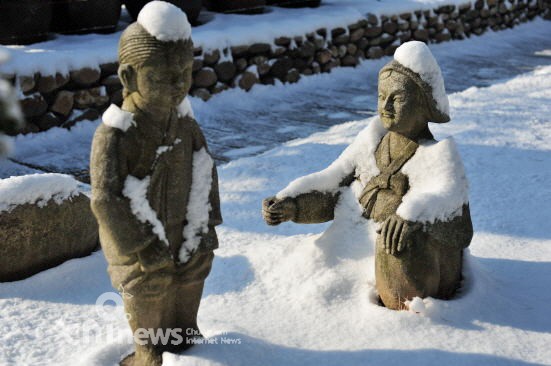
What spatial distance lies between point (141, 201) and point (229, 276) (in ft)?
4.19

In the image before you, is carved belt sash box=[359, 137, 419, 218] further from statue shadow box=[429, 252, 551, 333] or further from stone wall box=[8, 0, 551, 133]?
stone wall box=[8, 0, 551, 133]

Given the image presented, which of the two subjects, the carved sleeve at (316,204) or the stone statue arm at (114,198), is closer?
the stone statue arm at (114,198)

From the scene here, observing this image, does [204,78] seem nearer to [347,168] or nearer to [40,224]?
[40,224]

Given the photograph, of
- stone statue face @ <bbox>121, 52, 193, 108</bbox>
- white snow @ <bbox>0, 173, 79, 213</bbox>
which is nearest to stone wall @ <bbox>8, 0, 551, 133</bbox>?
white snow @ <bbox>0, 173, 79, 213</bbox>

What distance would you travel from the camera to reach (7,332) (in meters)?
3.31

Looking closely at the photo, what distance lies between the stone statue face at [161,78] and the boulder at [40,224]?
1.46m

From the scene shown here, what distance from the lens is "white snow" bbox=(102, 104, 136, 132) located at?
255 cm

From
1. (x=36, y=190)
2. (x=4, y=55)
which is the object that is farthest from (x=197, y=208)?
(x=4, y=55)

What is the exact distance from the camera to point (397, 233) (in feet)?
10.2

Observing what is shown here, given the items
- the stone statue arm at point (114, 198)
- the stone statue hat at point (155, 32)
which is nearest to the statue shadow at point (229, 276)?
the stone statue arm at point (114, 198)

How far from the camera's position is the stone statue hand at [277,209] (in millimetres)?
3457

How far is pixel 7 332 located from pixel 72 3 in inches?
193

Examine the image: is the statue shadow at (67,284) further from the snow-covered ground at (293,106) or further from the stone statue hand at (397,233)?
the snow-covered ground at (293,106)

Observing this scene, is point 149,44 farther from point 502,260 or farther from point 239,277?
point 502,260
